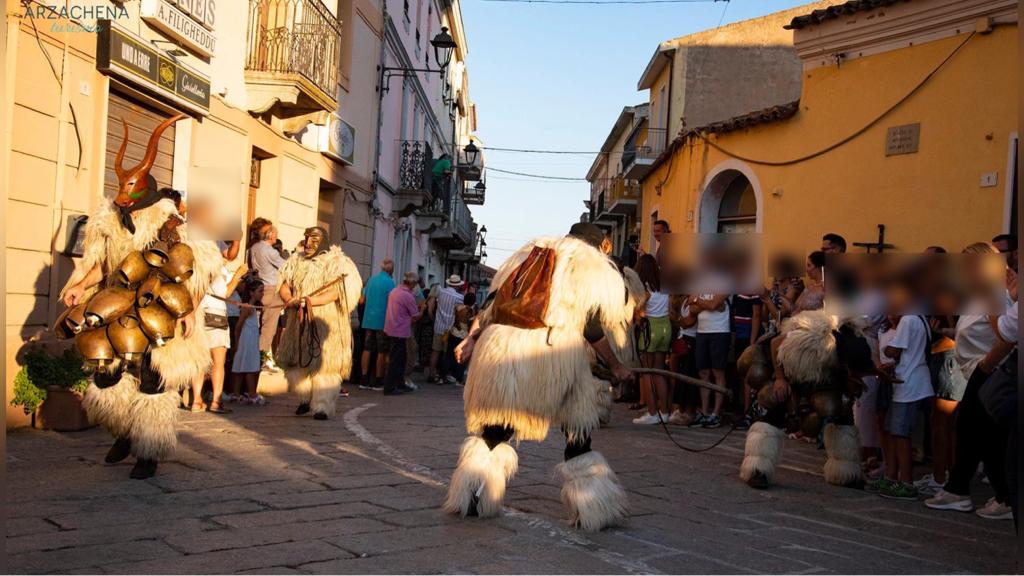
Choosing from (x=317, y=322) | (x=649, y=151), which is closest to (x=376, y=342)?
(x=317, y=322)

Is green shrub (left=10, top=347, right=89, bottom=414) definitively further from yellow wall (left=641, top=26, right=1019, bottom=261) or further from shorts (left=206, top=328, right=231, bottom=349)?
yellow wall (left=641, top=26, right=1019, bottom=261)

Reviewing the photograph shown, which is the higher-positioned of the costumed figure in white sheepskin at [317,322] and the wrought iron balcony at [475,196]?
the wrought iron balcony at [475,196]

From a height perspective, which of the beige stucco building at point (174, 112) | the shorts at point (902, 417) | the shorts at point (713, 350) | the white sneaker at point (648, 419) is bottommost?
the white sneaker at point (648, 419)

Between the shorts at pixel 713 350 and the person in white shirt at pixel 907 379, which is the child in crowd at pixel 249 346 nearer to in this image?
the shorts at pixel 713 350

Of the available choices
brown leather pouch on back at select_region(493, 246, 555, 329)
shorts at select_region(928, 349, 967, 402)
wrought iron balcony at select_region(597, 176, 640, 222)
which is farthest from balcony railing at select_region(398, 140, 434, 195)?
brown leather pouch on back at select_region(493, 246, 555, 329)

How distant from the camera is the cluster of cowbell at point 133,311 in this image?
597 cm

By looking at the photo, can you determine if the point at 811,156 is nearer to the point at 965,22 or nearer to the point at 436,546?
the point at 965,22

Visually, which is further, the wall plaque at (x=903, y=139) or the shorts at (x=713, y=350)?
the wall plaque at (x=903, y=139)

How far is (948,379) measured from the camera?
25.0 feet

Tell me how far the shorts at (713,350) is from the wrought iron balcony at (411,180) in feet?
52.8

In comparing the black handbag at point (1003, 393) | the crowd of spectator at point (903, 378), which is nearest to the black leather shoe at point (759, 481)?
the crowd of spectator at point (903, 378)

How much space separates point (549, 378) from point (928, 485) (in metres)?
4.10

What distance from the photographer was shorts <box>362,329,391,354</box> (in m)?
14.9

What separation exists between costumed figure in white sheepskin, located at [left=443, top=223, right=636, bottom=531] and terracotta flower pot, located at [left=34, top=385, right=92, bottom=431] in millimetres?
4265
